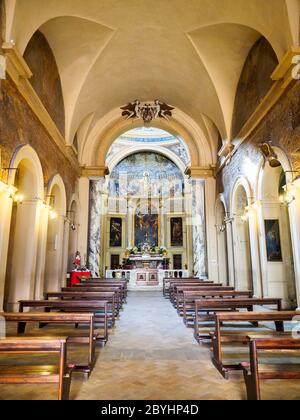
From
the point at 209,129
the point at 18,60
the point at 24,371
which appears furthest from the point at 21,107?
the point at 209,129

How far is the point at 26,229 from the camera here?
27.9 feet

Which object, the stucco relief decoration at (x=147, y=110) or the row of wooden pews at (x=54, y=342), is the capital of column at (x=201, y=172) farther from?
the row of wooden pews at (x=54, y=342)

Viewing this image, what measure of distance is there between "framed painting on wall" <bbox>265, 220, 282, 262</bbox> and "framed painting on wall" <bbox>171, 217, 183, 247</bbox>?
16175mm

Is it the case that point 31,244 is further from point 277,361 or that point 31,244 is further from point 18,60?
point 277,361

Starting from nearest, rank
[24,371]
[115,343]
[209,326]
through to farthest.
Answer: [24,371], [115,343], [209,326]

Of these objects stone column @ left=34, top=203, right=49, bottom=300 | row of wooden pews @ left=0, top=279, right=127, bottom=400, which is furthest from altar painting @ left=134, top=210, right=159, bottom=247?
row of wooden pews @ left=0, top=279, right=127, bottom=400

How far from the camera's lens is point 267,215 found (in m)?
9.08

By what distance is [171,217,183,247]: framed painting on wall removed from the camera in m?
25.2

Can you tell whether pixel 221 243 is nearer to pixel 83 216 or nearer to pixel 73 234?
pixel 83 216

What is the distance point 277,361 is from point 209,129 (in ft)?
41.0

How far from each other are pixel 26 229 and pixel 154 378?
6.32 metres

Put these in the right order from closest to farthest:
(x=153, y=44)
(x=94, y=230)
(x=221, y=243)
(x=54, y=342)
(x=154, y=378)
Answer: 1. (x=54, y=342)
2. (x=154, y=378)
3. (x=153, y=44)
4. (x=221, y=243)
5. (x=94, y=230)

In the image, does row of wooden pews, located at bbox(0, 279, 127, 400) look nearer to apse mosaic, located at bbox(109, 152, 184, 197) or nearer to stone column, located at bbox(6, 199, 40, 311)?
stone column, located at bbox(6, 199, 40, 311)

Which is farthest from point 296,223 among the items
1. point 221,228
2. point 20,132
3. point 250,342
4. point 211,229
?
point 211,229
